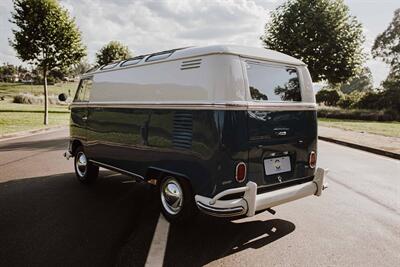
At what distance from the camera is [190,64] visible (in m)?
4.16

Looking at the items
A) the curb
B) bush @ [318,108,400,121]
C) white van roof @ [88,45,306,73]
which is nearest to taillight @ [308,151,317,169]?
white van roof @ [88,45,306,73]

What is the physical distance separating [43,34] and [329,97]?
41.7 metres

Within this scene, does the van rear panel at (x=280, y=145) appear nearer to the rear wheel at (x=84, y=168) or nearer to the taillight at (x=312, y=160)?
the taillight at (x=312, y=160)

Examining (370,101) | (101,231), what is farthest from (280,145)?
(370,101)

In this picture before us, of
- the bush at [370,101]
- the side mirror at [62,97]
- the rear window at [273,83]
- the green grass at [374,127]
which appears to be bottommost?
the green grass at [374,127]

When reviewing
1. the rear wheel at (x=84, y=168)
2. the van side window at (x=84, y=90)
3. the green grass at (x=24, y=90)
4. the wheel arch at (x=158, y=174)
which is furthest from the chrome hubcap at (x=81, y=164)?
the green grass at (x=24, y=90)

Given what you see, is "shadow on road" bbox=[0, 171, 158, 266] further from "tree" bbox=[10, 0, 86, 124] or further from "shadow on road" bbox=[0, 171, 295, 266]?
"tree" bbox=[10, 0, 86, 124]

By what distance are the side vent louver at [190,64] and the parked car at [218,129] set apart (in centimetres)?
1

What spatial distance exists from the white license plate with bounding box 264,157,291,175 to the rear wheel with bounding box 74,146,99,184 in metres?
3.75

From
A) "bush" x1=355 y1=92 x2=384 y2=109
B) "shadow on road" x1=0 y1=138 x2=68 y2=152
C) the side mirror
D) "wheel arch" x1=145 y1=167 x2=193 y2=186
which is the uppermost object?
"bush" x1=355 y1=92 x2=384 y2=109

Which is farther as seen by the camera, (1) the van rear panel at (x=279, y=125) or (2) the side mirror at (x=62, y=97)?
(2) the side mirror at (x=62, y=97)

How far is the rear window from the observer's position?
4145mm

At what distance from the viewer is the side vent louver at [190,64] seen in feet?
13.4

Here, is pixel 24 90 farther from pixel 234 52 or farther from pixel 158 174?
pixel 234 52
